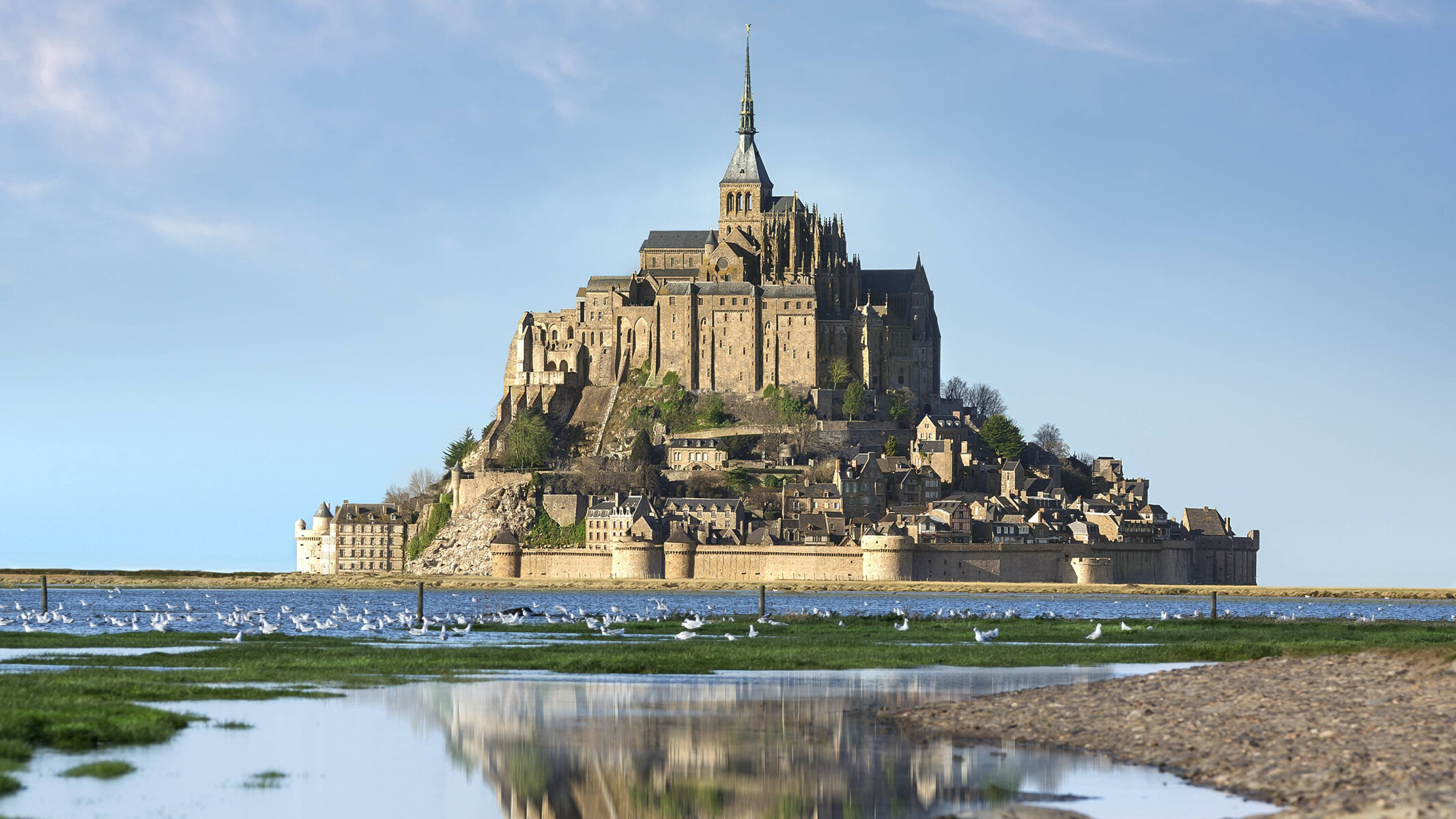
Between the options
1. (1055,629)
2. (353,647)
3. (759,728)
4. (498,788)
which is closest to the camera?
(498,788)

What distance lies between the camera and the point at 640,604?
89250 mm

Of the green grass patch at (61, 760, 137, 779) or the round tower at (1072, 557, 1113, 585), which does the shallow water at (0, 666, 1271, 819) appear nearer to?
the green grass patch at (61, 760, 137, 779)

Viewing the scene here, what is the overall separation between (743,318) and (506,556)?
26.8 meters

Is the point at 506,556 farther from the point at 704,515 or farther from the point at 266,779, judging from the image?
the point at 266,779

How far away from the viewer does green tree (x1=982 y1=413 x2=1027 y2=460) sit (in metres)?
136

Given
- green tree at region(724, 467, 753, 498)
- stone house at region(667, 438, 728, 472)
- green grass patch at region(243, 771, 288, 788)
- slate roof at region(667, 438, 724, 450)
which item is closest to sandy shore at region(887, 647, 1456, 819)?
green grass patch at region(243, 771, 288, 788)

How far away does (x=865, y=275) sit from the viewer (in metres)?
147

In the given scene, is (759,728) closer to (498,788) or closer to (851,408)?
(498,788)

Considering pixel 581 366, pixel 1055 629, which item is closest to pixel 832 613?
pixel 1055 629

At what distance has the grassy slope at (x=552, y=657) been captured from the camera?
28.1m

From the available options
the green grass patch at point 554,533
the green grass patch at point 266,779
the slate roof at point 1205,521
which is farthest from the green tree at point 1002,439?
the green grass patch at point 266,779

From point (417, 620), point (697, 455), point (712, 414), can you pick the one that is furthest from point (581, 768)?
point (712, 414)

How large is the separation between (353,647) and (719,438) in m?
86.5

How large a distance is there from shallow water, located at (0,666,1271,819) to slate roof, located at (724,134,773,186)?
381 feet
